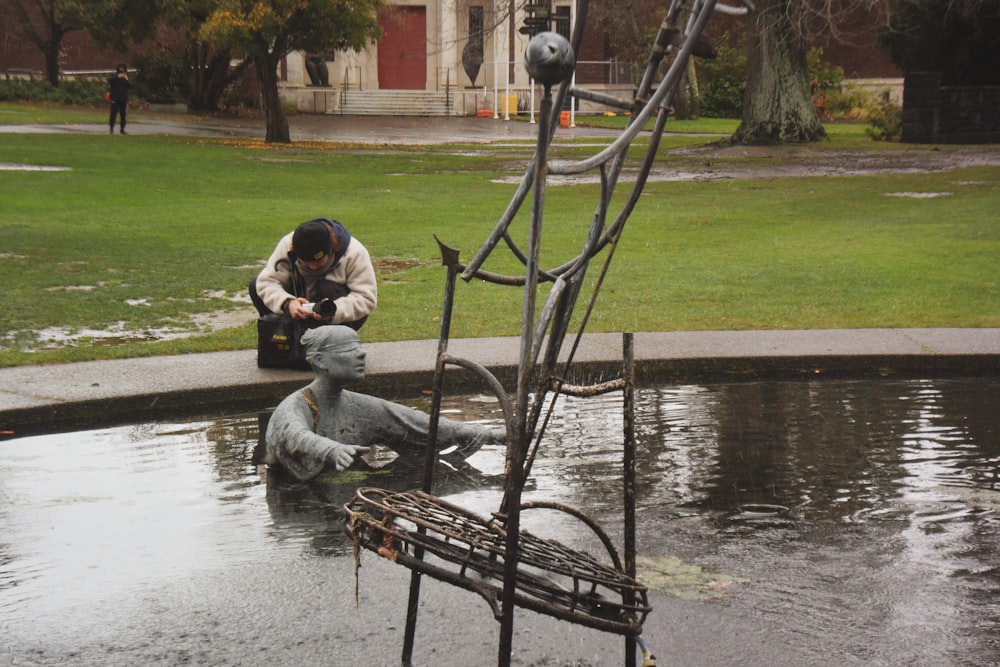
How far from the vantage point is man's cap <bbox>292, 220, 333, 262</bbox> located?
6836 millimetres

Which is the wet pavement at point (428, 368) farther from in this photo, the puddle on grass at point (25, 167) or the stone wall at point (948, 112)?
the stone wall at point (948, 112)

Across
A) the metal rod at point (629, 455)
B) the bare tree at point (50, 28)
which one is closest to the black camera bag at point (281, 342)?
the metal rod at point (629, 455)

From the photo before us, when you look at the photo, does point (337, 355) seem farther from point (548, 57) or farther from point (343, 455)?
point (548, 57)

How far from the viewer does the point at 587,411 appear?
298 inches

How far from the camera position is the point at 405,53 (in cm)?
5428

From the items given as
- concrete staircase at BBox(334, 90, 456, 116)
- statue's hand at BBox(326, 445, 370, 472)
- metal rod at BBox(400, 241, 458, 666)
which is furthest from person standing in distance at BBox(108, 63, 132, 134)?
metal rod at BBox(400, 241, 458, 666)

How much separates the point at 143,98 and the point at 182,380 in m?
44.4

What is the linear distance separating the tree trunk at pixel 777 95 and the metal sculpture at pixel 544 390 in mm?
27403

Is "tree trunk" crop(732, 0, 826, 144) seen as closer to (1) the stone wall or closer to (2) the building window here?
(1) the stone wall

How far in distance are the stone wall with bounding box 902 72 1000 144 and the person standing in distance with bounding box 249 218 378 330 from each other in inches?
1060

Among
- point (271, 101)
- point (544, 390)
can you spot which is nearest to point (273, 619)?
point (544, 390)

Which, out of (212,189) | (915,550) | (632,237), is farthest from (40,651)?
(212,189)

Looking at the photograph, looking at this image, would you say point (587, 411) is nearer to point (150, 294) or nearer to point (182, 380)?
point (182, 380)

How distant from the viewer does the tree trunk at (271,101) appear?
1221 inches
